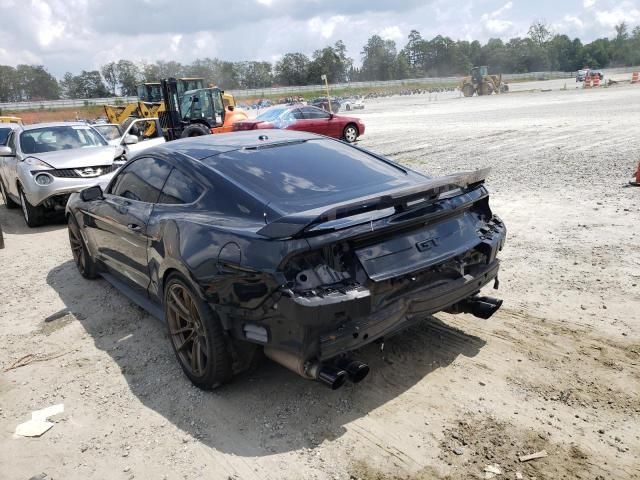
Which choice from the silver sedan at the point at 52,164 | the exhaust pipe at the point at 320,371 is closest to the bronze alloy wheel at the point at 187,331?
the exhaust pipe at the point at 320,371

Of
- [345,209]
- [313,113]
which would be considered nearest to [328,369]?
[345,209]

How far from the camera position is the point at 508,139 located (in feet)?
48.0

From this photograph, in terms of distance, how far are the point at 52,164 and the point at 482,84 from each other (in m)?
49.3

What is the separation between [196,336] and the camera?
3389 mm

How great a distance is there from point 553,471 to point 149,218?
3.08 metres

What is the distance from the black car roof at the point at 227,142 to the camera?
153 inches

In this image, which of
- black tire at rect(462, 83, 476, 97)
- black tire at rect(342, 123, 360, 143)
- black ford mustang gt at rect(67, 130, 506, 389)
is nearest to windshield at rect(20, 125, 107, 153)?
black ford mustang gt at rect(67, 130, 506, 389)

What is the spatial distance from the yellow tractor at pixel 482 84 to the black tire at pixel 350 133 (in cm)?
3734

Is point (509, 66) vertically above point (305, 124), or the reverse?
point (509, 66)

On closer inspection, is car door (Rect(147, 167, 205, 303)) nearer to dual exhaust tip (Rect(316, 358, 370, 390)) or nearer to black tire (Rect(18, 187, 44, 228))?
dual exhaust tip (Rect(316, 358, 370, 390))

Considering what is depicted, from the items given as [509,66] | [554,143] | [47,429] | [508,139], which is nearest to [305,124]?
[508,139]

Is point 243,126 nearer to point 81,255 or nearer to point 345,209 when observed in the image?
point 81,255

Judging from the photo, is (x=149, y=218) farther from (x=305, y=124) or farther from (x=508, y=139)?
(x=305, y=124)

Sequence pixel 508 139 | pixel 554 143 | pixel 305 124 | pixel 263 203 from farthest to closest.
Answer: pixel 305 124
pixel 508 139
pixel 554 143
pixel 263 203
